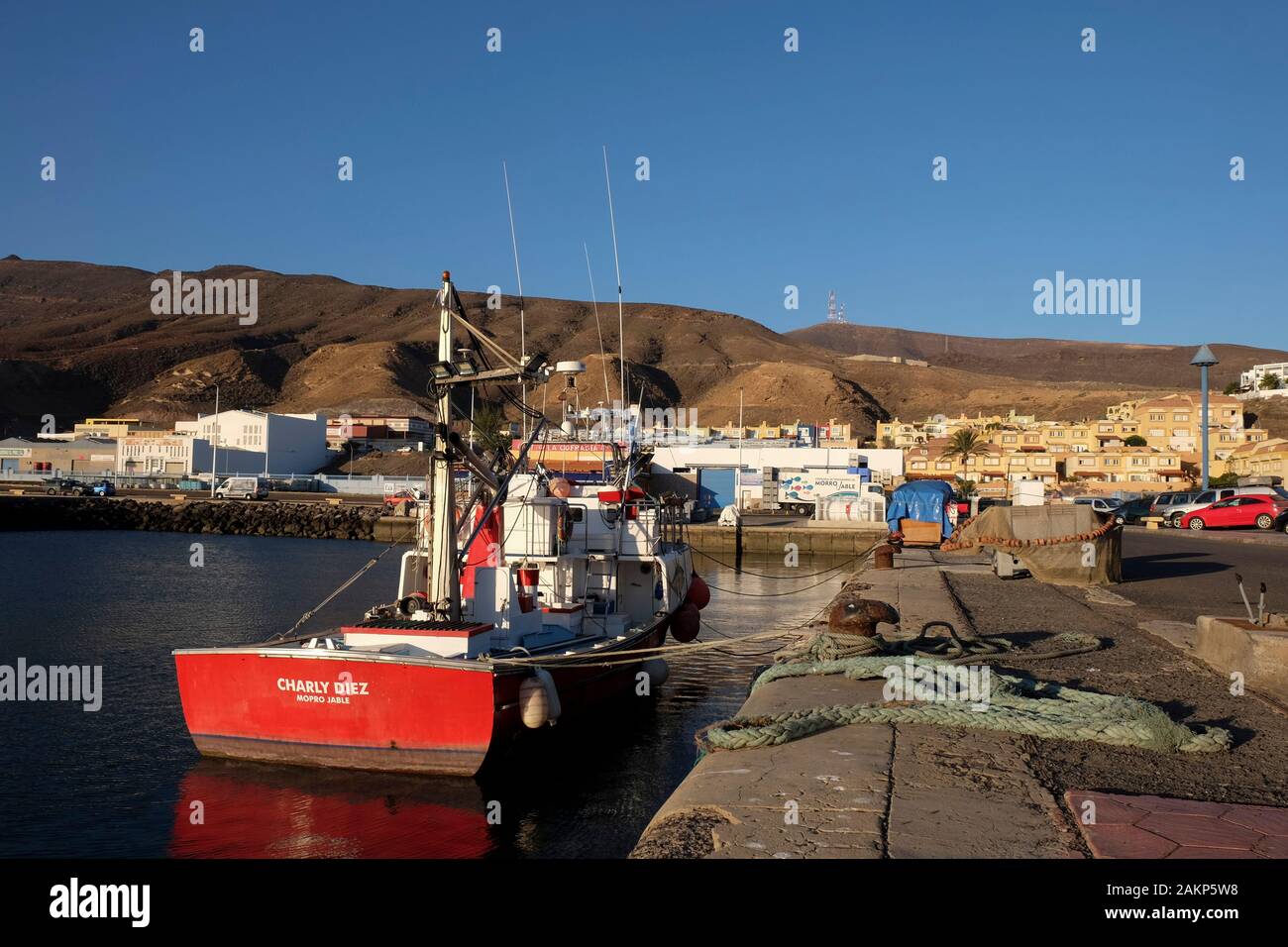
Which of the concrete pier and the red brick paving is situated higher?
the red brick paving

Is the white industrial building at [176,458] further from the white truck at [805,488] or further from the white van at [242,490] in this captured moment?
the white truck at [805,488]

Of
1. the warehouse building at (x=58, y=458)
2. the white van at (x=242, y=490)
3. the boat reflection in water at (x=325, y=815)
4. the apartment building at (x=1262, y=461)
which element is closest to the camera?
the boat reflection in water at (x=325, y=815)

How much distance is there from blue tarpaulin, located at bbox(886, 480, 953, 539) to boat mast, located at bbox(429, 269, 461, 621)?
3615cm

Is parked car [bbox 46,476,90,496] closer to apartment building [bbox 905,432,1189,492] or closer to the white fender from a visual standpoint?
apartment building [bbox 905,432,1189,492]

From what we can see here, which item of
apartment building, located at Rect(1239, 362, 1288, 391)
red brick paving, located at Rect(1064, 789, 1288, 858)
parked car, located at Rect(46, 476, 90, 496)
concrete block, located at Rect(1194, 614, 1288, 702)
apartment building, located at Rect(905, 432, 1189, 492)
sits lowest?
red brick paving, located at Rect(1064, 789, 1288, 858)

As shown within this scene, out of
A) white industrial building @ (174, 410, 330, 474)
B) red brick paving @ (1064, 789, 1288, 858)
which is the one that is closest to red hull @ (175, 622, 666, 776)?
red brick paving @ (1064, 789, 1288, 858)

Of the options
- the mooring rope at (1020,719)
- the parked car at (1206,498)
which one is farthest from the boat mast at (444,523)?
the parked car at (1206,498)

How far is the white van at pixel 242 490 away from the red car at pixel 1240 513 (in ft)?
221

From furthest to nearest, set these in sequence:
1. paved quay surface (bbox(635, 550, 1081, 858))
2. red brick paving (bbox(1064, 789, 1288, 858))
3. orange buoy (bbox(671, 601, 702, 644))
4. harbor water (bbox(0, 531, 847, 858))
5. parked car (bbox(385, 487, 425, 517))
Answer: parked car (bbox(385, 487, 425, 517)) → orange buoy (bbox(671, 601, 702, 644)) → harbor water (bbox(0, 531, 847, 858)) → paved quay surface (bbox(635, 550, 1081, 858)) → red brick paving (bbox(1064, 789, 1288, 858))

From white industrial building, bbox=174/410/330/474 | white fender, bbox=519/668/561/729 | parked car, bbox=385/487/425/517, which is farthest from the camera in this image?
white industrial building, bbox=174/410/330/474

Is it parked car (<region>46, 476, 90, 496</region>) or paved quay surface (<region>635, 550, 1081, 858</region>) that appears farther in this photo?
parked car (<region>46, 476, 90, 496</region>)

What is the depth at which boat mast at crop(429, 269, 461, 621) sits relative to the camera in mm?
13617

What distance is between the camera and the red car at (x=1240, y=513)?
145 ft
